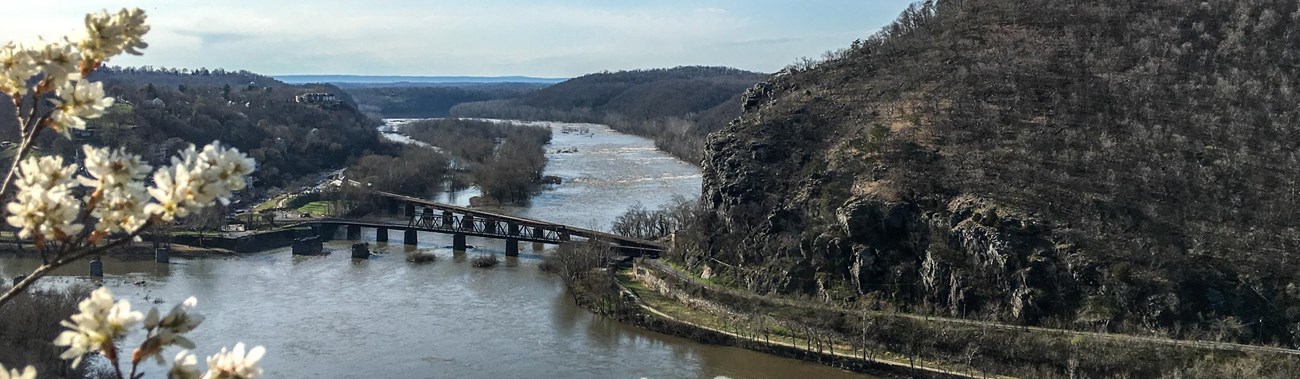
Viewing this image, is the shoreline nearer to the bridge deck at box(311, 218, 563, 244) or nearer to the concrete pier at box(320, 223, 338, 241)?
the bridge deck at box(311, 218, 563, 244)

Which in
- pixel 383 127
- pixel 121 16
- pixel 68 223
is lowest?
pixel 383 127

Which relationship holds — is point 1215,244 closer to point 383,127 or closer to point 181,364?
point 181,364

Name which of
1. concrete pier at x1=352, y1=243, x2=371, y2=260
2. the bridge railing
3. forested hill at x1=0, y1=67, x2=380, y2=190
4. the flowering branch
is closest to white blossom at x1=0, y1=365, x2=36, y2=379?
the flowering branch

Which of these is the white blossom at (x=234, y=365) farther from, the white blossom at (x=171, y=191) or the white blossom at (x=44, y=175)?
the white blossom at (x=44, y=175)

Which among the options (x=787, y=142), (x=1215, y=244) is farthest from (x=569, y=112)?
(x=1215, y=244)

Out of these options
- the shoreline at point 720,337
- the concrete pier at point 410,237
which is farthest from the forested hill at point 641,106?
the shoreline at point 720,337

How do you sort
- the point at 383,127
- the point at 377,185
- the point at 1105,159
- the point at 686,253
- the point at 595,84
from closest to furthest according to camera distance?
the point at 1105,159
the point at 686,253
the point at 377,185
the point at 383,127
the point at 595,84

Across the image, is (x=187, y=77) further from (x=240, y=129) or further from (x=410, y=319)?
(x=410, y=319)
